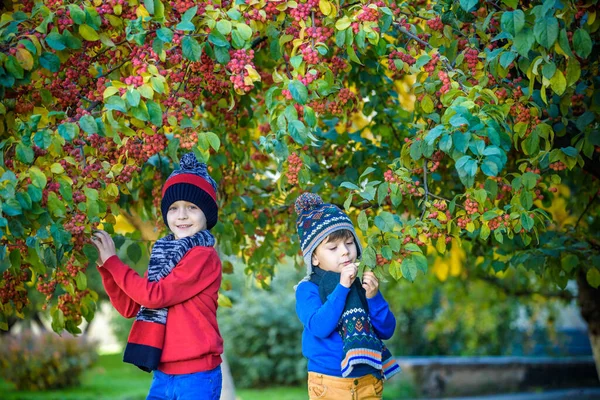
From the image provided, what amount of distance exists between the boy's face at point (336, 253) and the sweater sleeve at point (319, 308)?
127mm

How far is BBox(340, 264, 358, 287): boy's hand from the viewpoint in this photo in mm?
3139

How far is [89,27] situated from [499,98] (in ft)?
5.95

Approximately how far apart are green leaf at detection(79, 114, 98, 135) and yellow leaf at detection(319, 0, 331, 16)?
42.4 inches

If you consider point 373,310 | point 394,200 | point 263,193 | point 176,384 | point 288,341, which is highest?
point 288,341

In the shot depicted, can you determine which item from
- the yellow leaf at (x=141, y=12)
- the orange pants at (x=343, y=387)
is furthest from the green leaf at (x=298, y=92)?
the orange pants at (x=343, y=387)

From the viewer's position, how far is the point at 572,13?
9.05ft

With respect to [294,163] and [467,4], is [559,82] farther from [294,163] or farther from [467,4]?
[294,163]

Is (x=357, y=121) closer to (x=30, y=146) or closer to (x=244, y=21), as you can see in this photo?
(x=244, y=21)

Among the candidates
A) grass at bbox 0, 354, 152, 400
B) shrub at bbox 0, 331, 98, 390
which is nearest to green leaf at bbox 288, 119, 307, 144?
grass at bbox 0, 354, 152, 400

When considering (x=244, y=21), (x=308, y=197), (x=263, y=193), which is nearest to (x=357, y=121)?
(x=263, y=193)

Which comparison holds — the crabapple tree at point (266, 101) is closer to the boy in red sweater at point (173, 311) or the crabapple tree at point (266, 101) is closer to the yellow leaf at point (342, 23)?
the yellow leaf at point (342, 23)

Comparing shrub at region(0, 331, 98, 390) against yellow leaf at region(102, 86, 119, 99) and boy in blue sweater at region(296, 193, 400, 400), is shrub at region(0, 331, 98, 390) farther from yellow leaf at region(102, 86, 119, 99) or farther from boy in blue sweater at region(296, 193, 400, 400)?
yellow leaf at region(102, 86, 119, 99)

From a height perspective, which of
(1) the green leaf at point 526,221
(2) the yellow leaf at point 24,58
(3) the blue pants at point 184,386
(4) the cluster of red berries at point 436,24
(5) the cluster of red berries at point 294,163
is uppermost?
(4) the cluster of red berries at point 436,24

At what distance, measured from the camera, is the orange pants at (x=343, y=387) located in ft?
10.6
